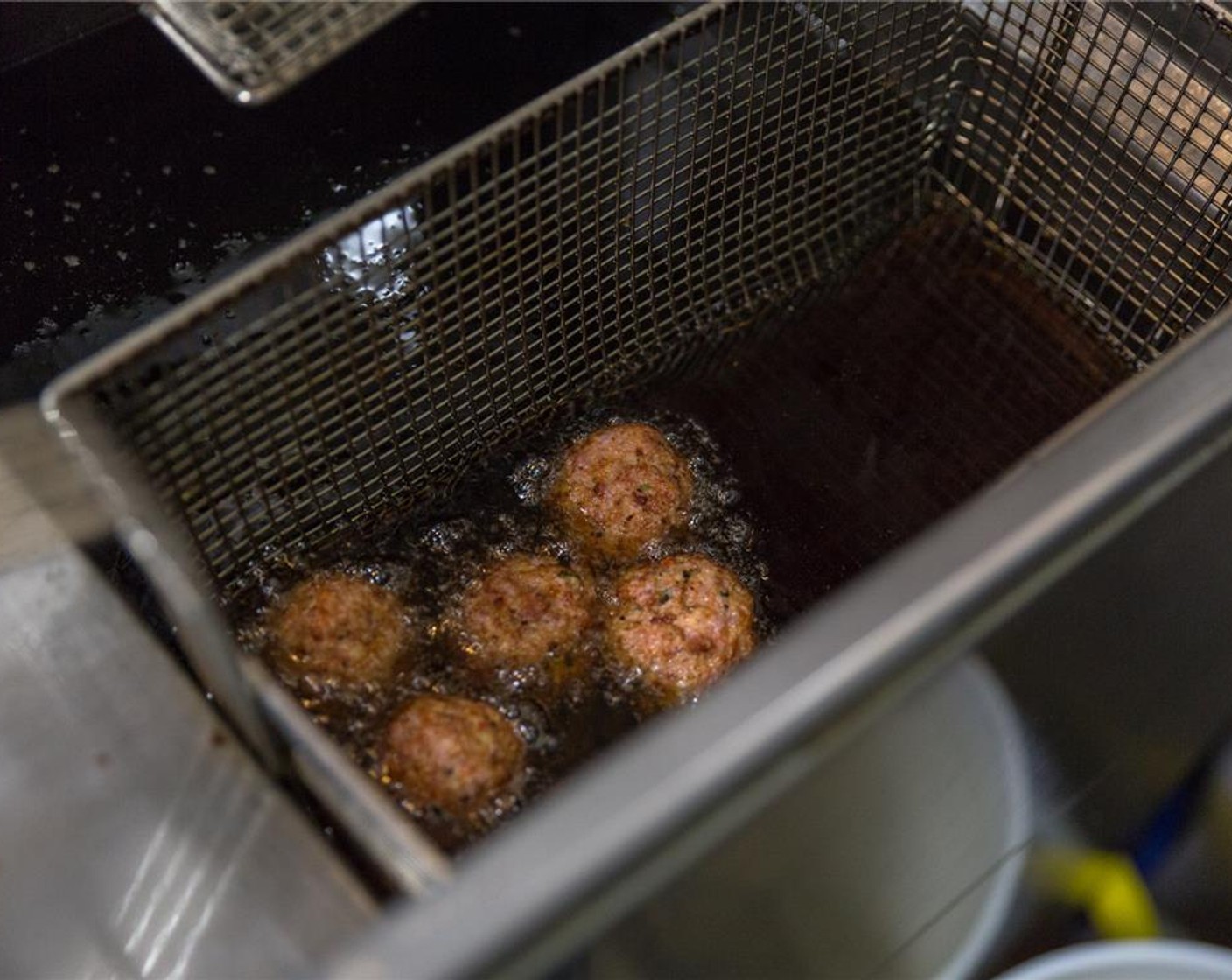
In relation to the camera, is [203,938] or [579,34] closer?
[203,938]

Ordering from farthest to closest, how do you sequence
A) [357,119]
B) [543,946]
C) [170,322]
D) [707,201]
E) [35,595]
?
1. [357,119]
2. [707,201]
3. [35,595]
4. [170,322]
5. [543,946]

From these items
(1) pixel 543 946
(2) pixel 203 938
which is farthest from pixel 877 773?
(2) pixel 203 938

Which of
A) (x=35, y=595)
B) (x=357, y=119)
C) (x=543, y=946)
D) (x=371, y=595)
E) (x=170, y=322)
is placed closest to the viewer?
(x=543, y=946)

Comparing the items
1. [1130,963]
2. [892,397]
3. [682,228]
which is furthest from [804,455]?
[1130,963]

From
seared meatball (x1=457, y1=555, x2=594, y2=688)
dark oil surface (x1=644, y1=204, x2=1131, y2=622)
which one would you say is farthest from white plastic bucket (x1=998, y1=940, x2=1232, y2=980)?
seared meatball (x1=457, y1=555, x2=594, y2=688)

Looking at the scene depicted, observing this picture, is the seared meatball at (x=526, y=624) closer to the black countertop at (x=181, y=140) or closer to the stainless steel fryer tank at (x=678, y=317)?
the stainless steel fryer tank at (x=678, y=317)

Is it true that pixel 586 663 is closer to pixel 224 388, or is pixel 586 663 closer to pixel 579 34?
pixel 224 388

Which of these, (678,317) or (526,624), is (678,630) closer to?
(526,624)
